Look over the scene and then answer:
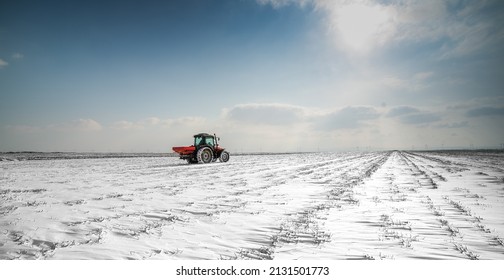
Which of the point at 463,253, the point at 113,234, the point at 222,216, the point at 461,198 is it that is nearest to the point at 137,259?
the point at 113,234

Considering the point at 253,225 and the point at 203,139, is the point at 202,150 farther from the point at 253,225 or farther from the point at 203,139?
the point at 253,225

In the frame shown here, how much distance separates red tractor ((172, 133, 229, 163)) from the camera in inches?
653

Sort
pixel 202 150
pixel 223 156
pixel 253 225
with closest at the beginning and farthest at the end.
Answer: pixel 253 225 < pixel 202 150 < pixel 223 156

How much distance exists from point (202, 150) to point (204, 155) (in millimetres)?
361

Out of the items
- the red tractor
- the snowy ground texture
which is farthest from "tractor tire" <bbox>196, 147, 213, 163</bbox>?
the snowy ground texture

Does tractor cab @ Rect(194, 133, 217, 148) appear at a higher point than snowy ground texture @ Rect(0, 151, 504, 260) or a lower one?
higher

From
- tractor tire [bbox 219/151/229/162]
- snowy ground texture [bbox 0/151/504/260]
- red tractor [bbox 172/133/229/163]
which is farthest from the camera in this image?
tractor tire [bbox 219/151/229/162]

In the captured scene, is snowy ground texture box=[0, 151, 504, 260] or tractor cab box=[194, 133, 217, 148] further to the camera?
tractor cab box=[194, 133, 217, 148]

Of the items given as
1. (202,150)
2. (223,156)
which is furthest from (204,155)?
(223,156)

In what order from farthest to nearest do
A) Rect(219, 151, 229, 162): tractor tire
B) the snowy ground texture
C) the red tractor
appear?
Rect(219, 151, 229, 162): tractor tire < the red tractor < the snowy ground texture

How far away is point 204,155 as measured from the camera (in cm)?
1720

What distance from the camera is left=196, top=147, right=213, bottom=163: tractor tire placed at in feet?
55.1

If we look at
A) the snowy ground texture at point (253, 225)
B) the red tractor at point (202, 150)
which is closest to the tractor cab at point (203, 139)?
the red tractor at point (202, 150)

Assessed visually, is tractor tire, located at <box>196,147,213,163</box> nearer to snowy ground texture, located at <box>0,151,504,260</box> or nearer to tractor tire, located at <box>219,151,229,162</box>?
tractor tire, located at <box>219,151,229,162</box>
